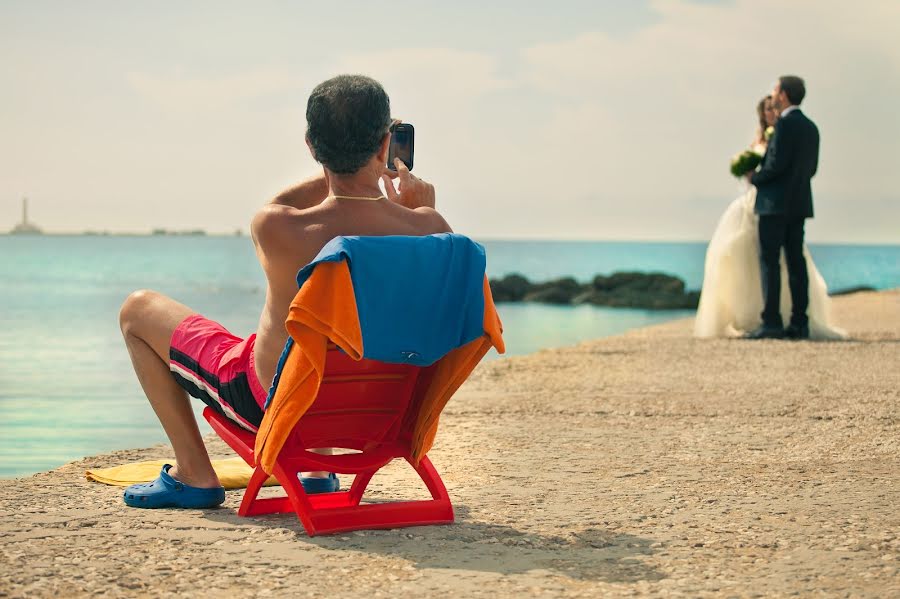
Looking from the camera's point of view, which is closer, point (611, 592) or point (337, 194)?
point (611, 592)

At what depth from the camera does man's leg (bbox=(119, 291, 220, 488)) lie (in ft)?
13.8

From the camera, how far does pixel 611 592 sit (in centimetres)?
325

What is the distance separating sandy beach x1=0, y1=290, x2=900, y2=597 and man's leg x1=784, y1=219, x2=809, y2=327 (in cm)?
392

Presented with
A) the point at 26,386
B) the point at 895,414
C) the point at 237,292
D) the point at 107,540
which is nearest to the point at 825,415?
the point at 895,414

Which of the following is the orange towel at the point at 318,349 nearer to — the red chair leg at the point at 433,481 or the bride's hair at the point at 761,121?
the red chair leg at the point at 433,481

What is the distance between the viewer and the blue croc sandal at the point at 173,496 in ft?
13.9

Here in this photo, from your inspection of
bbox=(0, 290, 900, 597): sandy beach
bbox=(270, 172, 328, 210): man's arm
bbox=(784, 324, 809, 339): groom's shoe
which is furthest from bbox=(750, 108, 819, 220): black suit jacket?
bbox=(270, 172, 328, 210): man's arm

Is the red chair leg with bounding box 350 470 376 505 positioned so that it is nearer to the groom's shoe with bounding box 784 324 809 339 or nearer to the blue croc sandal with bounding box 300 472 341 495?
the blue croc sandal with bounding box 300 472 341 495

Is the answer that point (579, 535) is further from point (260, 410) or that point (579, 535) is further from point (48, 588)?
point (48, 588)

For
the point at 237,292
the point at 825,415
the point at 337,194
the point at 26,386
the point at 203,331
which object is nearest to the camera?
the point at 337,194

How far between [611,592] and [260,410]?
1.38 meters

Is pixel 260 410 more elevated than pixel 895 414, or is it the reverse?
pixel 260 410

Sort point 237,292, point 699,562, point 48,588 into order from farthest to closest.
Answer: point 237,292 < point 699,562 < point 48,588

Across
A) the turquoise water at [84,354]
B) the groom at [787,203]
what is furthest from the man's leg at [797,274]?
the turquoise water at [84,354]
